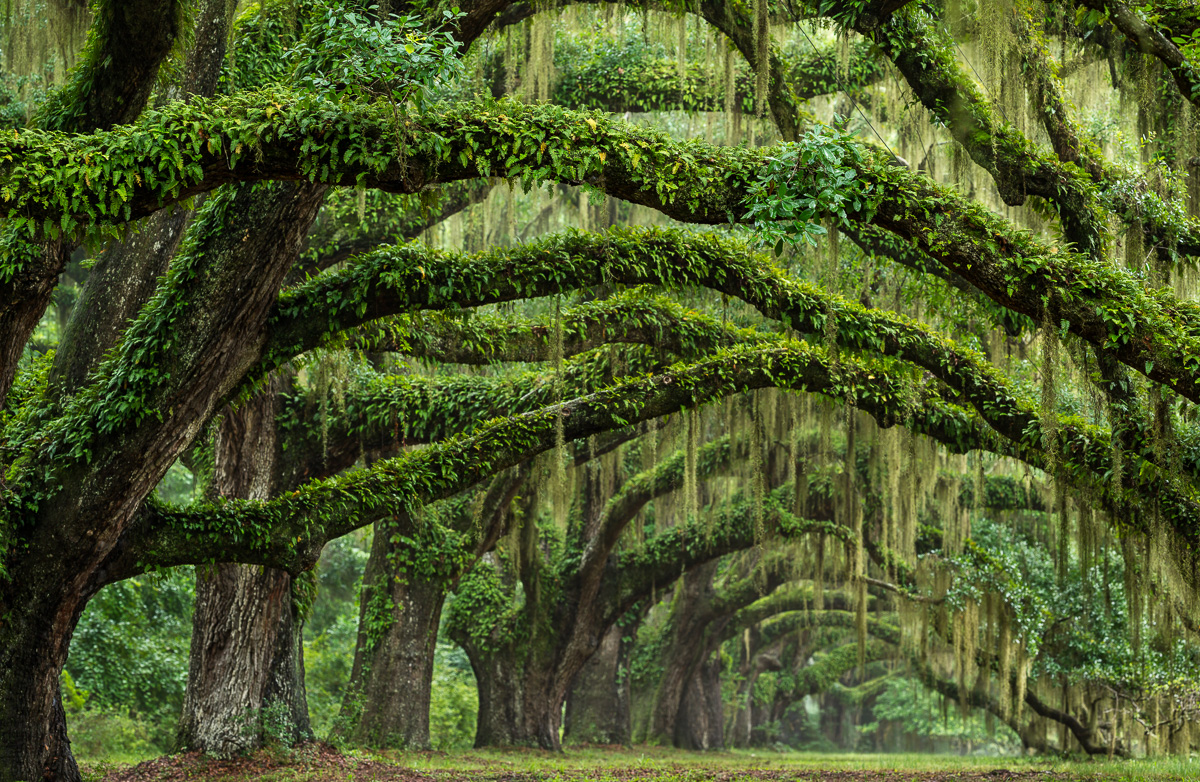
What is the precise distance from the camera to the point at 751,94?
1159 centimetres

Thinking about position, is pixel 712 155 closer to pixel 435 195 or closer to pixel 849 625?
pixel 435 195

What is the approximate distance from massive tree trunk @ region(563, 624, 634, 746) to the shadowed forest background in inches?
96.1

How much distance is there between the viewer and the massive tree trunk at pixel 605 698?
17.5 meters

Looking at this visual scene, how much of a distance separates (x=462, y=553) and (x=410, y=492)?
5182mm

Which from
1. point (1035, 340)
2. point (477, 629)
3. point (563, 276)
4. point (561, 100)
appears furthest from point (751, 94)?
point (477, 629)

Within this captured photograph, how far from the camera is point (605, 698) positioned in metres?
17.6

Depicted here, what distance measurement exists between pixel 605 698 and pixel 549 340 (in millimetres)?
10496

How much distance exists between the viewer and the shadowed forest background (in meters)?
5.38

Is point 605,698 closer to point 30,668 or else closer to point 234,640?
point 234,640

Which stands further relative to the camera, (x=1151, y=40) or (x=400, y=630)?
(x=400, y=630)

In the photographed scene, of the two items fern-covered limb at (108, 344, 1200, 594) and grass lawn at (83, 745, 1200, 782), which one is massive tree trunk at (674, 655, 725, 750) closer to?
grass lawn at (83, 745, 1200, 782)

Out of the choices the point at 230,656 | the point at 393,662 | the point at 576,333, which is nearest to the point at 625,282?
the point at 576,333

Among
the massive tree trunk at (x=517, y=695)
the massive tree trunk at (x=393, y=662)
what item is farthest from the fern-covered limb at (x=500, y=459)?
the massive tree trunk at (x=517, y=695)

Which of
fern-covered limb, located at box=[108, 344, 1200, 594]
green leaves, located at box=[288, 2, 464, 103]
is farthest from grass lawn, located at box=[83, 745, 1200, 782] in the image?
green leaves, located at box=[288, 2, 464, 103]
